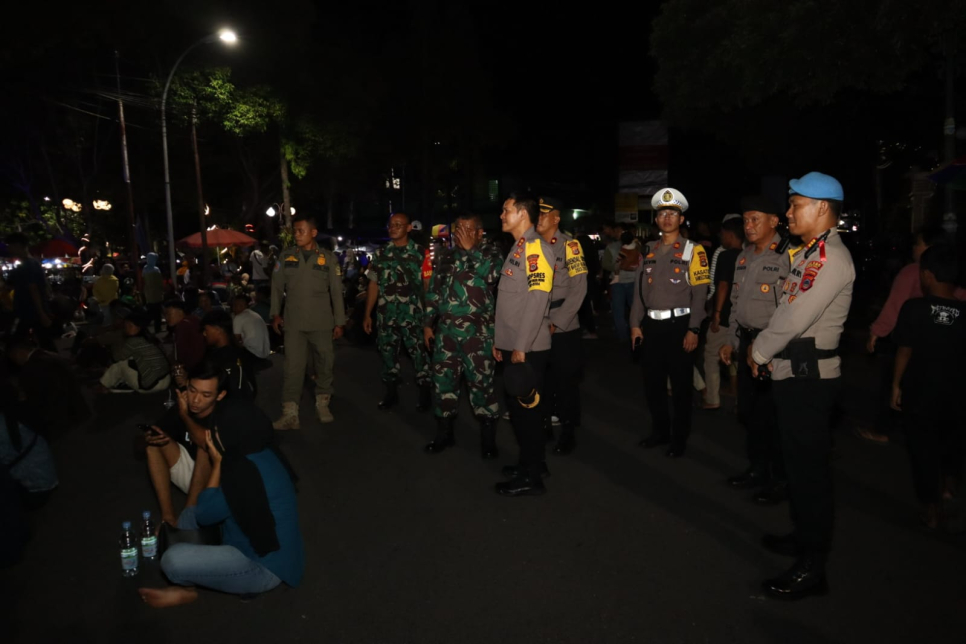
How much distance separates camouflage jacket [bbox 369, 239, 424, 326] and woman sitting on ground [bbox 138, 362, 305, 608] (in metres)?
3.87

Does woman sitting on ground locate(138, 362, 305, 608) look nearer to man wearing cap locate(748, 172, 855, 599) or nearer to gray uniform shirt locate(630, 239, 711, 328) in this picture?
man wearing cap locate(748, 172, 855, 599)

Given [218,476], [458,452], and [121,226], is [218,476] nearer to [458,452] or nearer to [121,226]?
[458,452]

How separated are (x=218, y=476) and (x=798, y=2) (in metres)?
9.03

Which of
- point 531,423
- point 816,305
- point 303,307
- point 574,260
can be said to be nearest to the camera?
point 816,305

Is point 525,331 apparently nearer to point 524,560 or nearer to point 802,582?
point 524,560

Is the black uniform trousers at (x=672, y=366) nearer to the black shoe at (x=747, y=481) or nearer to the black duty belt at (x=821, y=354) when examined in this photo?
the black shoe at (x=747, y=481)

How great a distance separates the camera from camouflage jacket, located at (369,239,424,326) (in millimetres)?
7902

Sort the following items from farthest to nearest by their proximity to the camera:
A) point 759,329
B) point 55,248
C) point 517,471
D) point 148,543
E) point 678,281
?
point 55,248, point 678,281, point 517,471, point 759,329, point 148,543

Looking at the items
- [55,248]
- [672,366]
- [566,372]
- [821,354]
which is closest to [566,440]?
[566,372]

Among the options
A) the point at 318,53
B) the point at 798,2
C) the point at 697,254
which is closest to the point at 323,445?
A: the point at 697,254

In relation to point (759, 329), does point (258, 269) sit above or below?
above

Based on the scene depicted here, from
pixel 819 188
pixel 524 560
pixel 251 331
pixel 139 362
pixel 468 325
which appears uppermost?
pixel 819 188

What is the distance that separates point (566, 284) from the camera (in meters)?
6.33

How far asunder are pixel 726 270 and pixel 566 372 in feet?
5.83
